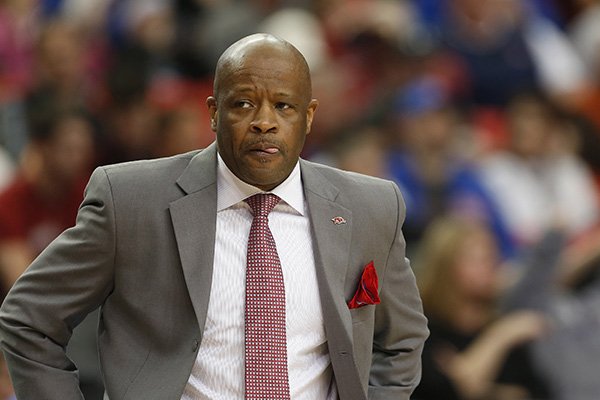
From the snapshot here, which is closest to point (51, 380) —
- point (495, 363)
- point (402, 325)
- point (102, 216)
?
point (102, 216)

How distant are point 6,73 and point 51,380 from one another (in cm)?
490

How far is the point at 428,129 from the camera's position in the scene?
7.20m

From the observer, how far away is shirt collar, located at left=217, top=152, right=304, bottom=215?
9.95 ft

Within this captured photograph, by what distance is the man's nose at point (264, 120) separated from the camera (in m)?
2.87

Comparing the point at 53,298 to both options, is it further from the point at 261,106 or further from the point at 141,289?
the point at 261,106

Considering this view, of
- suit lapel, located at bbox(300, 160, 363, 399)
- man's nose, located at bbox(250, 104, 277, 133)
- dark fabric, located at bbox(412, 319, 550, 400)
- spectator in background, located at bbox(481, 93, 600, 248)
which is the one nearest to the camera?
man's nose, located at bbox(250, 104, 277, 133)

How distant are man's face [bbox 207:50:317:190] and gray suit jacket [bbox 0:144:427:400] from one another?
159 mm

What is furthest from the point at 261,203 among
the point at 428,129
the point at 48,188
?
the point at 428,129

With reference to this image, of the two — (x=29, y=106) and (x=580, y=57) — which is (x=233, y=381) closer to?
(x=29, y=106)

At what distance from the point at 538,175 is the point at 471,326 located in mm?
1851

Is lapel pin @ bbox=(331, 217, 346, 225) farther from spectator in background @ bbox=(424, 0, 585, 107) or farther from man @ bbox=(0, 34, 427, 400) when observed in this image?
spectator in background @ bbox=(424, 0, 585, 107)

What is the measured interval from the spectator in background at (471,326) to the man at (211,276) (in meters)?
2.69

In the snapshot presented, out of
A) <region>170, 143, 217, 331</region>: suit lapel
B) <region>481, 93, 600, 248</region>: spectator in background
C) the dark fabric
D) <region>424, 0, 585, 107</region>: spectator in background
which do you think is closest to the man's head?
<region>170, 143, 217, 331</region>: suit lapel

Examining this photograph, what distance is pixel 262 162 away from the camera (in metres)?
2.92
